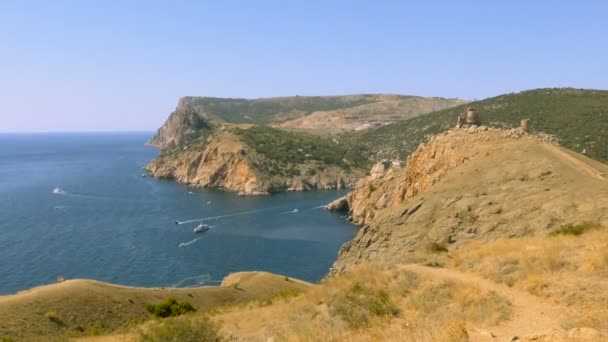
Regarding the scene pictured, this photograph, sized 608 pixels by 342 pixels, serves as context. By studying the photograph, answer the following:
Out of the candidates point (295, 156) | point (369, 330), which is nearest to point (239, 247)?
point (369, 330)

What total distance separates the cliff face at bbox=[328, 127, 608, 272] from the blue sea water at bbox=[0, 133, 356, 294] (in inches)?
775

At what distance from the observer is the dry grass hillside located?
21.5m

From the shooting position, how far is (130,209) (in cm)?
8969

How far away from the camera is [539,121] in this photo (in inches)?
3752

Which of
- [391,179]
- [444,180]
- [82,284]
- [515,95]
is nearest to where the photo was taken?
[82,284]

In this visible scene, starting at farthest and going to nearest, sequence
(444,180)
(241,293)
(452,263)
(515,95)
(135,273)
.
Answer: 1. (515,95)
2. (135,273)
3. (444,180)
4. (241,293)
5. (452,263)

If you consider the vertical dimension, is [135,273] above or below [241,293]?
below

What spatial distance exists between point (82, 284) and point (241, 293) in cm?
1108

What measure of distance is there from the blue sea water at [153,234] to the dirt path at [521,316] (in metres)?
42.3

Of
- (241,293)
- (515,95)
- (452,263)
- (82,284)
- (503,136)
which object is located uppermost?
(515,95)

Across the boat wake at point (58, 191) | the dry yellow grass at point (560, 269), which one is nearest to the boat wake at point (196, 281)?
the dry yellow grass at point (560, 269)

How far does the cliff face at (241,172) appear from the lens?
119625mm

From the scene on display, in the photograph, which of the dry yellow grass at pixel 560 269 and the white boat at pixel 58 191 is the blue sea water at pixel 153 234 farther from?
the dry yellow grass at pixel 560 269

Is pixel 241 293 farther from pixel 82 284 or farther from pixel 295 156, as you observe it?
pixel 295 156
